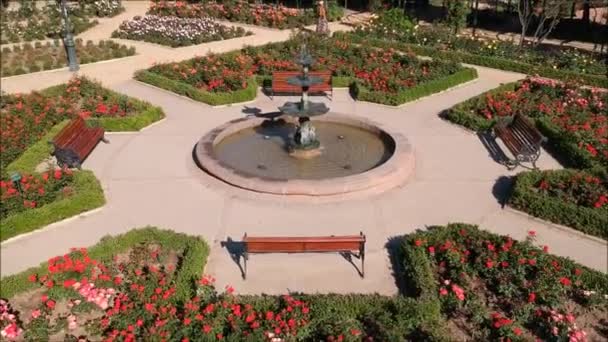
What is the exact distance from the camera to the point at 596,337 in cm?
741

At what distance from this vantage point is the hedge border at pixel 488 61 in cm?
1792

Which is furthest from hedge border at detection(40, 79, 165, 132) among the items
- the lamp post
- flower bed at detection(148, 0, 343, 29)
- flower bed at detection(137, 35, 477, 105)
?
flower bed at detection(148, 0, 343, 29)

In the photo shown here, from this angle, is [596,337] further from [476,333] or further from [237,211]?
[237,211]

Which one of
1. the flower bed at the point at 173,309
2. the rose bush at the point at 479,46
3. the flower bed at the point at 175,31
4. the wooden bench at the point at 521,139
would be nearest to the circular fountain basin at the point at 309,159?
the wooden bench at the point at 521,139

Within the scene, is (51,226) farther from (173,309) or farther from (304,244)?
(304,244)

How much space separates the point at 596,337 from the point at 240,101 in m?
11.5

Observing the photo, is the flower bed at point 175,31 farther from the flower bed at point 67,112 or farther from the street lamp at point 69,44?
the flower bed at point 67,112

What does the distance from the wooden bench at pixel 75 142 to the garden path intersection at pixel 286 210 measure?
319 millimetres

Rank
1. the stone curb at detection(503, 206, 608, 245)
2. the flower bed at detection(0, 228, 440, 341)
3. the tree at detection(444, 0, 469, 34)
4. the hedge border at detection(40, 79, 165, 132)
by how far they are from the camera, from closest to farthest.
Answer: the flower bed at detection(0, 228, 440, 341) → the stone curb at detection(503, 206, 608, 245) → the hedge border at detection(40, 79, 165, 132) → the tree at detection(444, 0, 469, 34)

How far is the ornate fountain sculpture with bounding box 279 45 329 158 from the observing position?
1196cm

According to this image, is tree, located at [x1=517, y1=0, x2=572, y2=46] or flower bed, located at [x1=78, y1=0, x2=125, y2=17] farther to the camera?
flower bed, located at [x1=78, y1=0, x2=125, y2=17]

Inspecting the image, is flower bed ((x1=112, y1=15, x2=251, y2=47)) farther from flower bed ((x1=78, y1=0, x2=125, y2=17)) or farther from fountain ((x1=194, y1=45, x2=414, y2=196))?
fountain ((x1=194, y1=45, x2=414, y2=196))

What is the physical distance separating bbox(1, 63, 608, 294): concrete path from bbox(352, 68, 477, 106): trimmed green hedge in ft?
7.75

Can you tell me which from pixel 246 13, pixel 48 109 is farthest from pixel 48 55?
pixel 246 13
